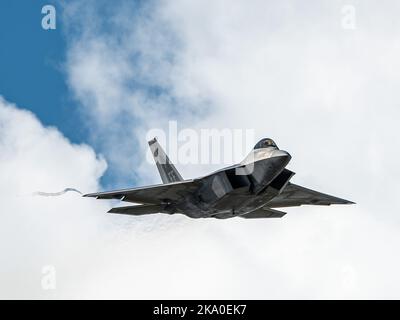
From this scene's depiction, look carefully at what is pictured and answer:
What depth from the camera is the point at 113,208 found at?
104ft

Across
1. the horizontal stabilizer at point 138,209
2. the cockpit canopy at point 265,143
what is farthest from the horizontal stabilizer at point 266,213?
the cockpit canopy at point 265,143

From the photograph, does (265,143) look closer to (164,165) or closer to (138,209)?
(138,209)

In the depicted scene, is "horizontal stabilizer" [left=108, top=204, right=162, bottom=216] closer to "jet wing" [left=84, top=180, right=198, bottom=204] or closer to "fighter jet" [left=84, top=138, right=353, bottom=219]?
"fighter jet" [left=84, top=138, right=353, bottom=219]

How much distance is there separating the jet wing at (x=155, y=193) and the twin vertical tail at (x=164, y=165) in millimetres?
6130

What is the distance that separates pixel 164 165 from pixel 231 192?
10630mm

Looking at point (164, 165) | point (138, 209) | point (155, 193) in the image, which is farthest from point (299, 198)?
point (164, 165)

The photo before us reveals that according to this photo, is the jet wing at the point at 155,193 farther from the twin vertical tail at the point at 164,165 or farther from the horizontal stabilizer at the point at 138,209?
the twin vertical tail at the point at 164,165

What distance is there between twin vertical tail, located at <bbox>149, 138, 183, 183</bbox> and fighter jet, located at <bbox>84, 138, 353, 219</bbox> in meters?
5.43

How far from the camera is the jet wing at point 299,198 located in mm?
32156

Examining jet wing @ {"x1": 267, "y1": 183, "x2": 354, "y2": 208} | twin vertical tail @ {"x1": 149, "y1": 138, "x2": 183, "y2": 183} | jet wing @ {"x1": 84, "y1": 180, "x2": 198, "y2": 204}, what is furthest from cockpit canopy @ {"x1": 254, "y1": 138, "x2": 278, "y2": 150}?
twin vertical tail @ {"x1": 149, "y1": 138, "x2": 183, "y2": 183}

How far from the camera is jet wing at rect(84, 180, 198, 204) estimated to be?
29766mm
